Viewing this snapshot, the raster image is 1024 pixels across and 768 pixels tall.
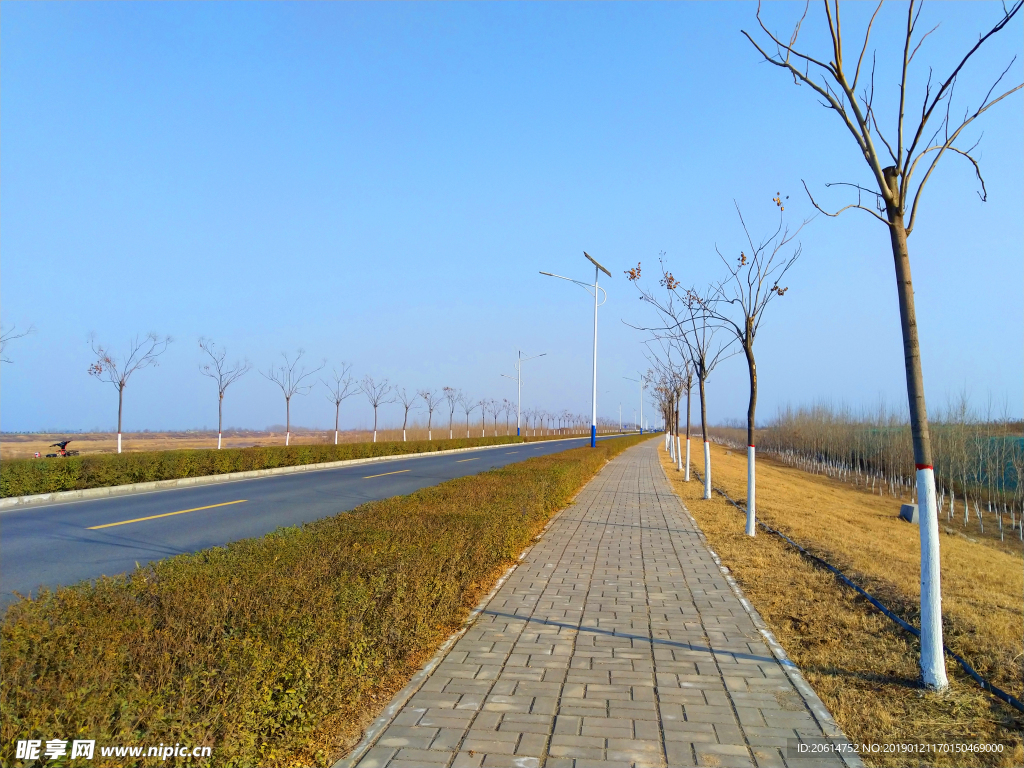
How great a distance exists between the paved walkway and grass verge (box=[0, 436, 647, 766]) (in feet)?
1.21

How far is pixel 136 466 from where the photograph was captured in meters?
16.2

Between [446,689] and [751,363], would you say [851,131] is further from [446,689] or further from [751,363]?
[751,363]

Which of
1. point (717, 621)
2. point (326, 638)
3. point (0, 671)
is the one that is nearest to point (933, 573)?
point (717, 621)

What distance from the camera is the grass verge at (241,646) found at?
2262mm

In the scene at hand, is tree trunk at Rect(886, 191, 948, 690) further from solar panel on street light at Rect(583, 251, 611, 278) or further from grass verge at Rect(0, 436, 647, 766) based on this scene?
solar panel on street light at Rect(583, 251, 611, 278)

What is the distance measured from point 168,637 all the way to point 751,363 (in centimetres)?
961

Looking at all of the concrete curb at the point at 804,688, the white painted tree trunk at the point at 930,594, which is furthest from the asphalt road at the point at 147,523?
the white painted tree trunk at the point at 930,594

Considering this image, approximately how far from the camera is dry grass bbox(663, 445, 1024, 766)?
138 inches

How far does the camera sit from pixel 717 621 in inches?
214

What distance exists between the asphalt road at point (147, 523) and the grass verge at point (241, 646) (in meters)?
3.49

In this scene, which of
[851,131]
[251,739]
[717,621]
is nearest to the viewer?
[251,739]

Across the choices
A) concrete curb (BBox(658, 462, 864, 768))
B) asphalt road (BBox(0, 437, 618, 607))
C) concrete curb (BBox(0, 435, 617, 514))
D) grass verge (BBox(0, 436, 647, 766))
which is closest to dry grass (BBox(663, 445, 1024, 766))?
concrete curb (BBox(658, 462, 864, 768))

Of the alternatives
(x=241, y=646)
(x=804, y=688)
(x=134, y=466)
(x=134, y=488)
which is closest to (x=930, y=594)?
(x=804, y=688)

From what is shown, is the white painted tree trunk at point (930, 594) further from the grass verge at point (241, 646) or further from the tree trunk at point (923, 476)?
the grass verge at point (241, 646)
